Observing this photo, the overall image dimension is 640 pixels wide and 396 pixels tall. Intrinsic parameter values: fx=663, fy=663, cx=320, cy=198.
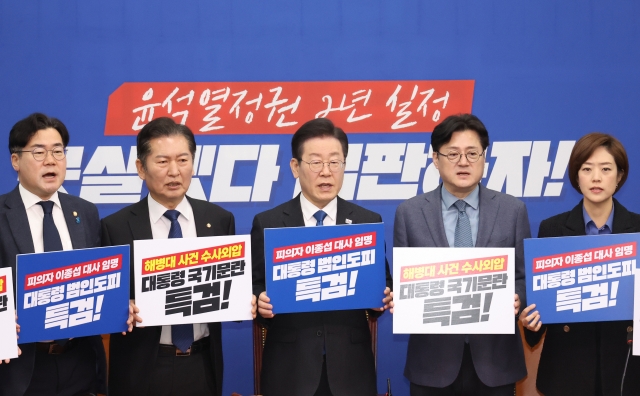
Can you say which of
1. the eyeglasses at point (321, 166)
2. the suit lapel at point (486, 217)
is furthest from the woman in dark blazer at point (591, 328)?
the eyeglasses at point (321, 166)

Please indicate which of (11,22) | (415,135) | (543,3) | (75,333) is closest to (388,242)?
(415,135)

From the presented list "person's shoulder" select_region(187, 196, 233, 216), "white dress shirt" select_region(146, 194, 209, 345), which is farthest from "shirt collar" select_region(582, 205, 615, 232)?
"white dress shirt" select_region(146, 194, 209, 345)

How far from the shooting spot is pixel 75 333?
99.6 inches

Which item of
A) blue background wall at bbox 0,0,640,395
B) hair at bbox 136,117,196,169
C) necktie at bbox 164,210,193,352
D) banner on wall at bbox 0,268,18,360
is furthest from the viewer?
blue background wall at bbox 0,0,640,395

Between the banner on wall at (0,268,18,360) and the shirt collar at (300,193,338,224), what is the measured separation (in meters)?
1.15

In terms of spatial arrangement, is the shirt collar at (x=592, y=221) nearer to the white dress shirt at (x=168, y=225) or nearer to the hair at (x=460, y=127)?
the hair at (x=460, y=127)

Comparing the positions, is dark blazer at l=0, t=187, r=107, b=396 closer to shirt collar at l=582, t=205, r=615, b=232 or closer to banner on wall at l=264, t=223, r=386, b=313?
banner on wall at l=264, t=223, r=386, b=313

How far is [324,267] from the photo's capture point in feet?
8.78

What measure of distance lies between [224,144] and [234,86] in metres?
0.35

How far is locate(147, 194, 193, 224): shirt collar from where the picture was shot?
2.74 meters

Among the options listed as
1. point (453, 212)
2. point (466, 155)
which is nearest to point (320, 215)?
point (453, 212)

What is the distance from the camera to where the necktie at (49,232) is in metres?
2.62

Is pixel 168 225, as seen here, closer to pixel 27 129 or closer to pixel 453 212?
pixel 27 129

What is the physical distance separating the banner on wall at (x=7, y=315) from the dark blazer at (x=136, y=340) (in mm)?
413
